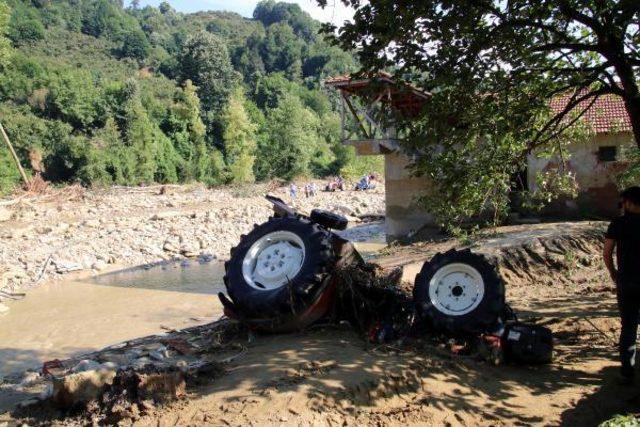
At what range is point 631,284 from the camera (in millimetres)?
4504

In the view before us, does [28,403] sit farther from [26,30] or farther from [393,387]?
[26,30]

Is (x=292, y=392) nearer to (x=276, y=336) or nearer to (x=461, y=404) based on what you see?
(x=461, y=404)

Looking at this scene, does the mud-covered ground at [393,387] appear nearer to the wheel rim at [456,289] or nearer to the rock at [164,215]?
the wheel rim at [456,289]

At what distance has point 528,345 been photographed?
16.1 feet

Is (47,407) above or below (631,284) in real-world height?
below

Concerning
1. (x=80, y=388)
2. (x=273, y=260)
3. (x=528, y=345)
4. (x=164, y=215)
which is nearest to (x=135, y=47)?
(x=164, y=215)

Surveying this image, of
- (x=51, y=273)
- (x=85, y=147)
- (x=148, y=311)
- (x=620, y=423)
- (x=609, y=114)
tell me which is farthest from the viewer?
(x=85, y=147)

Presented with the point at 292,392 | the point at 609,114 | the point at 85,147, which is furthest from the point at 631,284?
the point at 85,147

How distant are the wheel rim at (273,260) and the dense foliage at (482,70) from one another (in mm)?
1714

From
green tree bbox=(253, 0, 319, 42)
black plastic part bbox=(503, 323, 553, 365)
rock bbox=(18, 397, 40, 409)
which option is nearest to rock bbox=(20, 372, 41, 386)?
rock bbox=(18, 397, 40, 409)

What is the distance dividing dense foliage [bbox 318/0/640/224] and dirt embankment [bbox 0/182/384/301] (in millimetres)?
14918

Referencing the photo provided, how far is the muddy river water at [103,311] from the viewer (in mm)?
10039

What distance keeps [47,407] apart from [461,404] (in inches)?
138

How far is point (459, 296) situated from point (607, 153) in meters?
13.7
